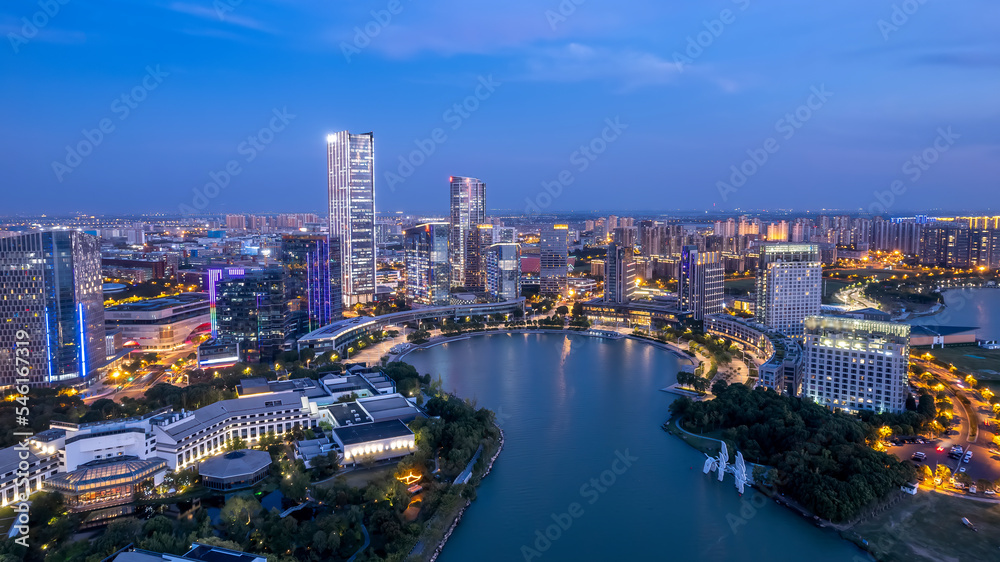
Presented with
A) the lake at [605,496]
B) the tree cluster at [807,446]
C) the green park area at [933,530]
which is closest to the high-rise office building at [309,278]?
the lake at [605,496]

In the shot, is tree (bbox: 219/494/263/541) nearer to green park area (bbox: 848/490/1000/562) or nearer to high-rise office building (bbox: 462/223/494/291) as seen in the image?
green park area (bbox: 848/490/1000/562)

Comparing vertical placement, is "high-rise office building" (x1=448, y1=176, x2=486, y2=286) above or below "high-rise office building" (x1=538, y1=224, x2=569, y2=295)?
above

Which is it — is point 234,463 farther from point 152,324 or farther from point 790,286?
point 790,286

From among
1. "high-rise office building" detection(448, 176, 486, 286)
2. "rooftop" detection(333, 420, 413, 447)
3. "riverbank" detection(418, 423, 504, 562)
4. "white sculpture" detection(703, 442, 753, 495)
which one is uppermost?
"high-rise office building" detection(448, 176, 486, 286)

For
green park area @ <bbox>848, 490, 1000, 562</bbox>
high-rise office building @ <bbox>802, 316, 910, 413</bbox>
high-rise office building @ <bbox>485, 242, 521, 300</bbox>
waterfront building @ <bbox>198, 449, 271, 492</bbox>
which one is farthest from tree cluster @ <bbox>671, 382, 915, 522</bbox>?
high-rise office building @ <bbox>485, 242, 521, 300</bbox>

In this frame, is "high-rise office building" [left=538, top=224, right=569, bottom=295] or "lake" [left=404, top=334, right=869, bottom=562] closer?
"lake" [left=404, top=334, right=869, bottom=562]

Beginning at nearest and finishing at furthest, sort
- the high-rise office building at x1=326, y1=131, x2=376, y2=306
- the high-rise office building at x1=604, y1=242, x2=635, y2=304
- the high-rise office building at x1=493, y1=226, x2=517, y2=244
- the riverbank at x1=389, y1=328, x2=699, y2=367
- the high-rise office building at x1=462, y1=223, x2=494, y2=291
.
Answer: the riverbank at x1=389, y1=328, x2=699, y2=367 < the high-rise office building at x1=604, y1=242, x2=635, y2=304 < the high-rise office building at x1=326, y1=131, x2=376, y2=306 < the high-rise office building at x1=462, y1=223, x2=494, y2=291 < the high-rise office building at x1=493, y1=226, x2=517, y2=244

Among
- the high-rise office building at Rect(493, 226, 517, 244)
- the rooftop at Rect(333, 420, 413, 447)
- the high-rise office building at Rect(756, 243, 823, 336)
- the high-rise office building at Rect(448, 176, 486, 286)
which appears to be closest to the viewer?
the rooftop at Rect(333, 420, 413, 447)
